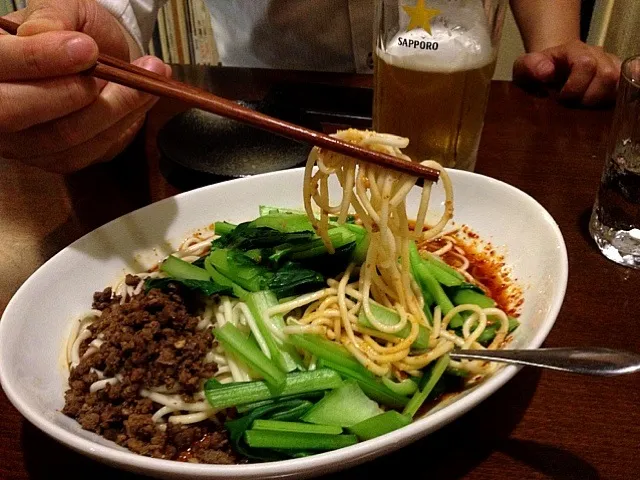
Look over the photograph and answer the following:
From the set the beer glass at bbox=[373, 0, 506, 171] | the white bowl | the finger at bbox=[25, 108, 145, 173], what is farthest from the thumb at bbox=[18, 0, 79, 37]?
the beer glass at bbox=[373, 0, 506, 171]

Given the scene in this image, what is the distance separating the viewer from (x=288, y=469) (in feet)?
2.81

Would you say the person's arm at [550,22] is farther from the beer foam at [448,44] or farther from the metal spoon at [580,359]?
the metal spoon at [580,359]

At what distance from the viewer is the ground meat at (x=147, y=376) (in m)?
1.06

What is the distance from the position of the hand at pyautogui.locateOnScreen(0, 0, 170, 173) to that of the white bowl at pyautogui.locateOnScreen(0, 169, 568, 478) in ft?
0.76

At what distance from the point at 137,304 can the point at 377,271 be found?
1.77 feet

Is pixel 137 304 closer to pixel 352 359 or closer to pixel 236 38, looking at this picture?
pixel 352 359

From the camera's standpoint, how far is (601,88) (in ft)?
7.89

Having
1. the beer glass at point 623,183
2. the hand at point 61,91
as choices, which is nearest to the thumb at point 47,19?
the hand at point 61,91

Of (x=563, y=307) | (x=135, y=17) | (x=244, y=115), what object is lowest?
(x=563, y=307)

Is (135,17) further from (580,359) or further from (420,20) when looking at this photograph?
(580,359)

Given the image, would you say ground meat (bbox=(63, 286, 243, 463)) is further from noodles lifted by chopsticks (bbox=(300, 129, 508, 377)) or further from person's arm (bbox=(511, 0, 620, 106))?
person's arm (bbox=(511, 0, 620, 106))

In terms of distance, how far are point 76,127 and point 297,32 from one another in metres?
1.70

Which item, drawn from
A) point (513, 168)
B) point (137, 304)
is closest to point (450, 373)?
point (137, 304)

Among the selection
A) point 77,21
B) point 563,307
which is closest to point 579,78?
point 563,307
